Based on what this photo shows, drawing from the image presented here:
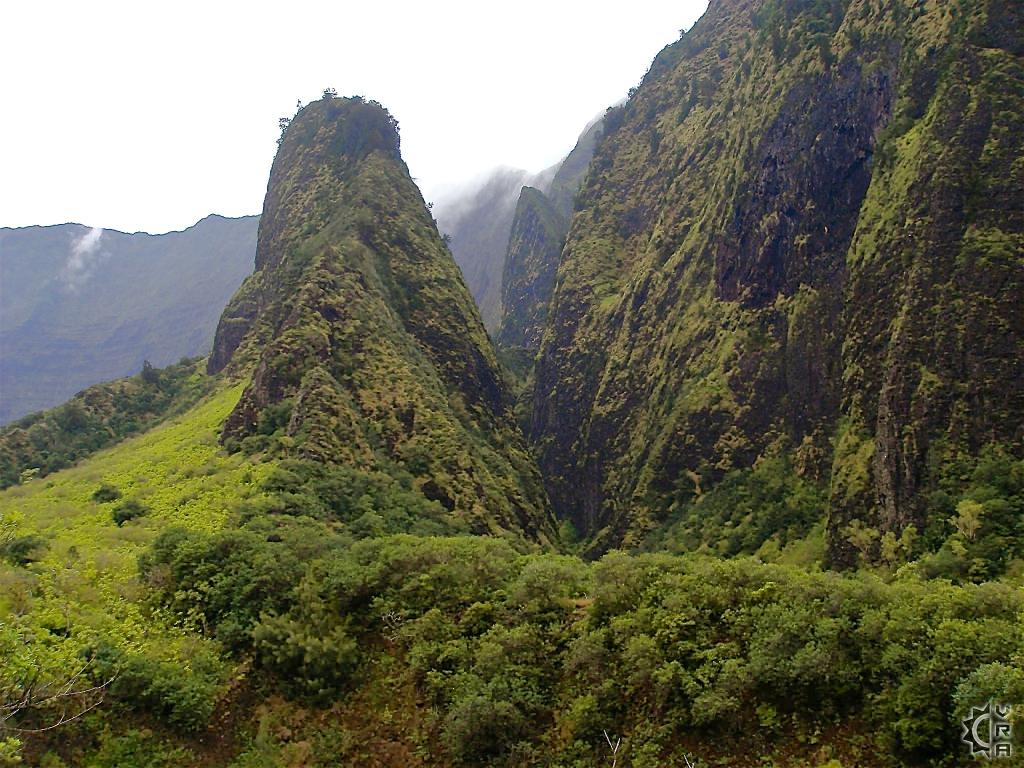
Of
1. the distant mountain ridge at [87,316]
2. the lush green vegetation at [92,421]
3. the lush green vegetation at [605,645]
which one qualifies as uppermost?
the distant mountain ridge at [87,316]

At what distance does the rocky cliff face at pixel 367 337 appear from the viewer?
143 feet

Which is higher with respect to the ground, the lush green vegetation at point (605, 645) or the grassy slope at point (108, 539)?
the grassy slope at point (108, 539)

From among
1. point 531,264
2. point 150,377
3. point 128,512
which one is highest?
point 150,377

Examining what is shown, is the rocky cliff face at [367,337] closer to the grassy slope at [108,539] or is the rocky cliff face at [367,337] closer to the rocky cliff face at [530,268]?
the grassy slope at [108,539]

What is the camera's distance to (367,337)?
5075 centimetres

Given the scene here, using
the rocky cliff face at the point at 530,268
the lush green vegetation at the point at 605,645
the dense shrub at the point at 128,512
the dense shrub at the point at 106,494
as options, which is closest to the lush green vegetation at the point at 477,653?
the lush green vegetation at the point at 605,645

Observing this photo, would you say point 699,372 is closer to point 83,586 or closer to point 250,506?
point 250,506

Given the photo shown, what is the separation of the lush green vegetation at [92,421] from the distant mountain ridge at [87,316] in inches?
3917

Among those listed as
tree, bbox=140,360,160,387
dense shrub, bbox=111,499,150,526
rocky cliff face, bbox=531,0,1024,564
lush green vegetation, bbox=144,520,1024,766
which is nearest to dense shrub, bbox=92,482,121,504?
dense shrub, bbox=111,499,150,526

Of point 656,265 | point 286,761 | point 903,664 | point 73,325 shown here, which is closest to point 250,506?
point 286,761

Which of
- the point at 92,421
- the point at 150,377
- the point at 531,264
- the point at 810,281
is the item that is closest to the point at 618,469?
the point at 810,281

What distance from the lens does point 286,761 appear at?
1670 cm

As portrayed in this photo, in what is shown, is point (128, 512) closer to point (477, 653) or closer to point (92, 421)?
point (477, 653)

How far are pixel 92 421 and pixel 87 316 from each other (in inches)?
5771
